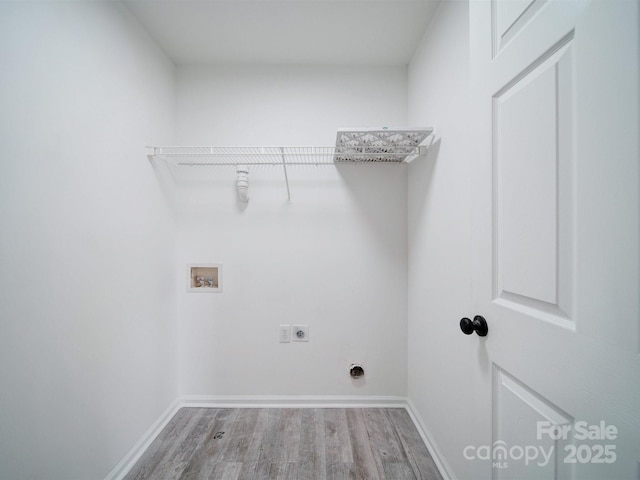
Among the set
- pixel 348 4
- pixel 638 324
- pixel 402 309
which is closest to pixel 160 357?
pixel 402 309

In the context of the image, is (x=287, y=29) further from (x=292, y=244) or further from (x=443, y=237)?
(x=443, y=237)

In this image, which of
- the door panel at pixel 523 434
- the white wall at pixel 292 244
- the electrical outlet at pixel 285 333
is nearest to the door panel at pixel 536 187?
the door panel at pixel 523 434

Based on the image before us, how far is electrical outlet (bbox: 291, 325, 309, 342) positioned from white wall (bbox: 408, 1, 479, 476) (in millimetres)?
735

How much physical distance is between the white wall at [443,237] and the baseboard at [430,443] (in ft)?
0.08

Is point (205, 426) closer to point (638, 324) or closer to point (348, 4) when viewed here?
point (638, 324)

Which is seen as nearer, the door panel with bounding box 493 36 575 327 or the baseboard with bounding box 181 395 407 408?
the door panel with bounding box 493 36 575 327

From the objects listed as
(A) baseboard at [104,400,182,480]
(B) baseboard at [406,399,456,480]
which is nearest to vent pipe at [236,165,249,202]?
(A) baseboard at [104,400,182,480]

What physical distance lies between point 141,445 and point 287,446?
82cm

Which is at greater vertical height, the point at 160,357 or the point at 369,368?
the point at 160,357

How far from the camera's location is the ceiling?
1274 millimetres

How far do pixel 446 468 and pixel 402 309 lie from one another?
2.72 ft

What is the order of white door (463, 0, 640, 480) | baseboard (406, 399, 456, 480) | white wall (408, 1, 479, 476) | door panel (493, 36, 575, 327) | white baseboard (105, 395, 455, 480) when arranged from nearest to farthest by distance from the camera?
white door (463, 0, 640, 480), door panel (493, 36, 575, 327), white wall (408, 1, 479, 476), baseboard (406, 399, 456, 480), white baseboard (105, 395, 455, 480)

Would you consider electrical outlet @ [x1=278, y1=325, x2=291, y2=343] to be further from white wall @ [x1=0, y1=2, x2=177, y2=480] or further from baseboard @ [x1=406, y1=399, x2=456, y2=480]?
baseboard @ [x1=406, y1=399, x2=456, y2=480]

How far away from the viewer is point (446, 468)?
119 centimetres
